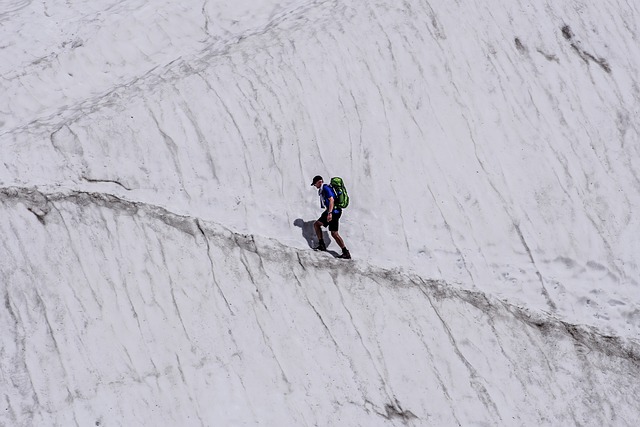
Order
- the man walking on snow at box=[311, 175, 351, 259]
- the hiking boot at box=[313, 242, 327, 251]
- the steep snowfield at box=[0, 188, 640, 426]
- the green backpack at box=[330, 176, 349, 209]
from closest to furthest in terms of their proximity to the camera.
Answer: the steep snowfield at box=[0, 188, 640, 426]
the man walking on snow at box=[311, 175, 351, 259]
the green backpack at box=[330, 176, 349, 209]
the hiking boot at box=[313, 242, 327, 251]

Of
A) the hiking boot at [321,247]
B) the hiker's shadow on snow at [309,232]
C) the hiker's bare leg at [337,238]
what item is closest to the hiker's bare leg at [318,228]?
the hiking boot at [321,247]

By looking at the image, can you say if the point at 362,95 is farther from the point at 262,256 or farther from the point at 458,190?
the point at 262,256

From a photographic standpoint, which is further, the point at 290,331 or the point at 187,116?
the point at 187,116

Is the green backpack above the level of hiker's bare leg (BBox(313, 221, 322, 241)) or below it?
above

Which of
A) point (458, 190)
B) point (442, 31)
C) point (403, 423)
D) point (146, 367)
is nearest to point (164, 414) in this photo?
point (146, 367)

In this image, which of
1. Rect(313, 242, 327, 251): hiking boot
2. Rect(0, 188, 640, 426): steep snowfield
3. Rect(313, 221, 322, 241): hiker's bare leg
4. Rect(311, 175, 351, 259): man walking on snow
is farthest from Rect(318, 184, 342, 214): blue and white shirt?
Rect(0, 188, 640, 426): steep snowfield

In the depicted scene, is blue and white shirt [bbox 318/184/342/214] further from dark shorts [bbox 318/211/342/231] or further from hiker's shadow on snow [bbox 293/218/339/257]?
hiker's shadow on snow [bbox 293/218/339/257]

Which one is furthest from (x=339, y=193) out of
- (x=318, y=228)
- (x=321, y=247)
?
(x=321, y=247)
